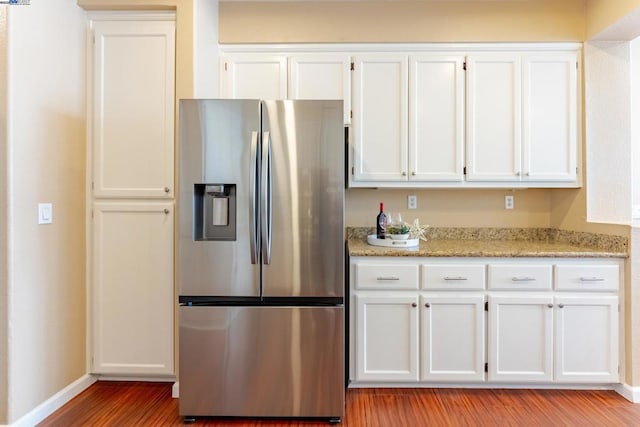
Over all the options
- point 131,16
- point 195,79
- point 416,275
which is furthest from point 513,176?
point 131,16

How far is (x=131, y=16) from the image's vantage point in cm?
239

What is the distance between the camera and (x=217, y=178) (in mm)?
1983

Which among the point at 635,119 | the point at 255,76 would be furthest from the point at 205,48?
the point at 635,119

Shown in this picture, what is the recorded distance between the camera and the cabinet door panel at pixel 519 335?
227cm

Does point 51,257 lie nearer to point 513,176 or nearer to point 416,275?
point 416,275

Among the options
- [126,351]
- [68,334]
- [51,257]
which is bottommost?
[126,351]

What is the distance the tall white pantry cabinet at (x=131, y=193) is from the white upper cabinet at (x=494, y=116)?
2066mm

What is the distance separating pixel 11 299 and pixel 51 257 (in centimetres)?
31

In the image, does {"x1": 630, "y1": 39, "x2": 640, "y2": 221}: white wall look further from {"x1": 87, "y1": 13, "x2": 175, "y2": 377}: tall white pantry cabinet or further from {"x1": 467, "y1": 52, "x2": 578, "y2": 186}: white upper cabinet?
{"x1": 87, "y1": 13, "x2": 175, "y2": 377}: tall white pantry cabinet

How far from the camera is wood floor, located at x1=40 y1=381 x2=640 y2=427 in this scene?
203 cm

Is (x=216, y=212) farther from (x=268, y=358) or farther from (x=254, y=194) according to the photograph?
(x=268, y=358)

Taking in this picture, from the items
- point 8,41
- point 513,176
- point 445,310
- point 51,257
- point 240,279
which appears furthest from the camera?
point 513,176

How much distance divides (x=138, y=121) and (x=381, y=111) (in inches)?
64.7

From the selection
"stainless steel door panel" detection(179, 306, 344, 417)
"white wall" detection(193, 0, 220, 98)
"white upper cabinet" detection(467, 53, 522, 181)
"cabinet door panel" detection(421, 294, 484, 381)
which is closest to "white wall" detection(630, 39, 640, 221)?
"white upper cabinet" detection(467, 53, 522, 181)
